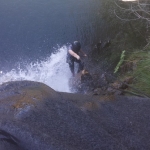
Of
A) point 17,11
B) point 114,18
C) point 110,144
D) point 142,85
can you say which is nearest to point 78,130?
point 110,144

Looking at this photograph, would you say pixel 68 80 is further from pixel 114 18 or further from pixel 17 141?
pixel 17 141

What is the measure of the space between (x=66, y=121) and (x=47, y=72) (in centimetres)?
746

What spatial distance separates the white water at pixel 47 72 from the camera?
369 inches

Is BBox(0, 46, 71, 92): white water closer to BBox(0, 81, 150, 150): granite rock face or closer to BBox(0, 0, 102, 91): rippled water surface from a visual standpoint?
BBox(0, 0, 102, 91): rippled water surface

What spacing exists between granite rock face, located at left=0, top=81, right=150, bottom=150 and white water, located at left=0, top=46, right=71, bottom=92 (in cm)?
518

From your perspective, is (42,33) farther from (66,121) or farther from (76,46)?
(66,121)

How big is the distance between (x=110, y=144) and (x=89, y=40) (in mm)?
8777

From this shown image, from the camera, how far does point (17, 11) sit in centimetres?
1491

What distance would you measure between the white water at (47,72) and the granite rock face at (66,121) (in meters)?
5.18

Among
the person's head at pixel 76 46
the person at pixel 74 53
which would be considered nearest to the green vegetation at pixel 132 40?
the person at pixel 74 53

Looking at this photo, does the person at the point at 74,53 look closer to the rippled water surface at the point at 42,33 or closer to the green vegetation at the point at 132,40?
the green vegetation at the point at 132,40

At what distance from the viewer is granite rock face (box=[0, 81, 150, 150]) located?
2520 millimetres

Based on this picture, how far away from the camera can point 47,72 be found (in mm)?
10281

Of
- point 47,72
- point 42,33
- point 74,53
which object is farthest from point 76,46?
point 42,33
